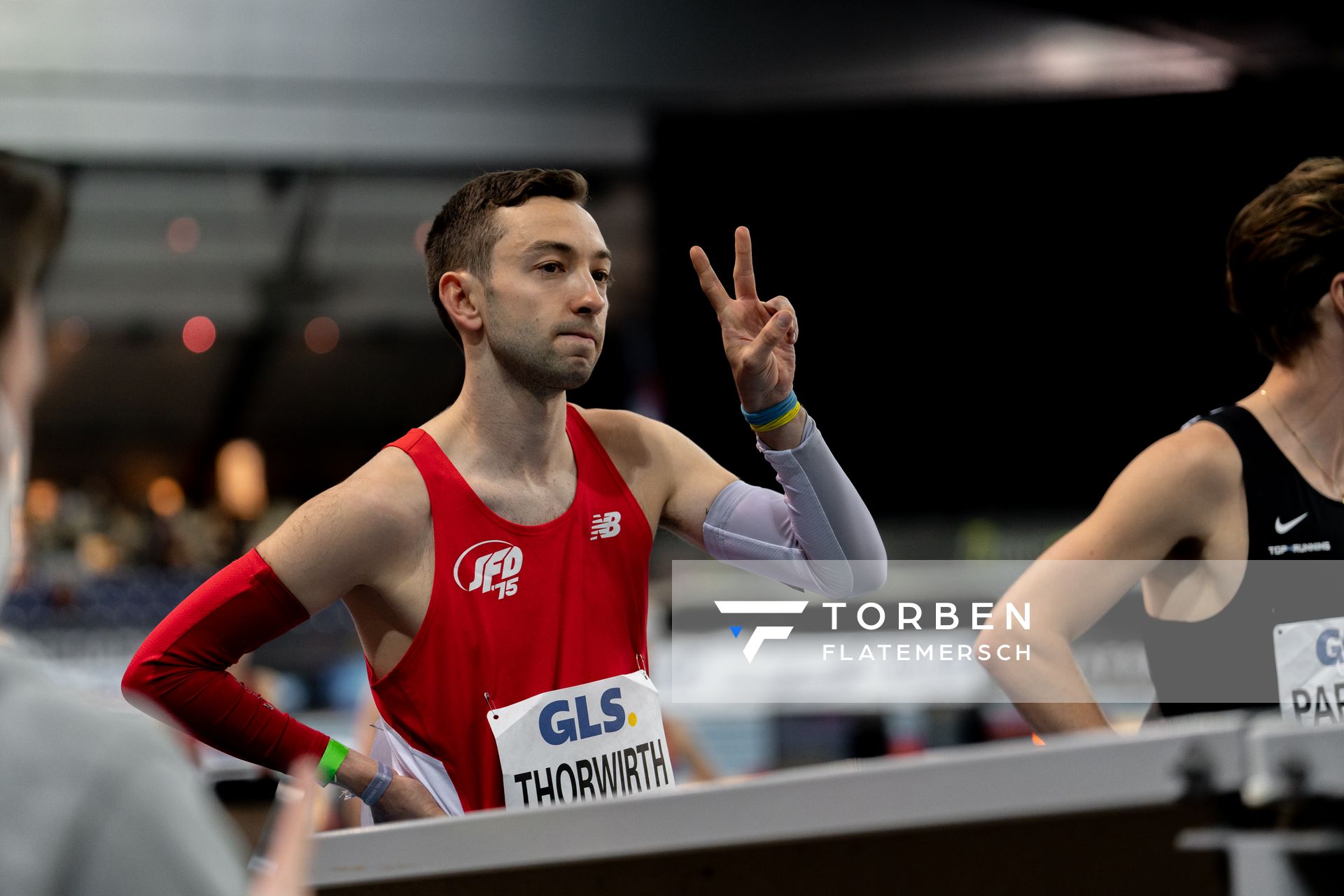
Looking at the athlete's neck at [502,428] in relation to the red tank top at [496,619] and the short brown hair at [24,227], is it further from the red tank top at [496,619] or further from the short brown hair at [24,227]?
the short brown hair at [24,227]

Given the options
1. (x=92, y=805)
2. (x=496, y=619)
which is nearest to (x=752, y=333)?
(x=496, y=619)

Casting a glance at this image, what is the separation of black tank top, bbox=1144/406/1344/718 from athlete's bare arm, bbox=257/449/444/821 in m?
1.31

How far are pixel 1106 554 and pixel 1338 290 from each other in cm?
67

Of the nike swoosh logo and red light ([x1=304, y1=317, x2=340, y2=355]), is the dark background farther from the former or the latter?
red light ([x1=304, y1=317, x2=340, y2=355])

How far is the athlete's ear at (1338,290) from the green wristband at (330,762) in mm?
1883

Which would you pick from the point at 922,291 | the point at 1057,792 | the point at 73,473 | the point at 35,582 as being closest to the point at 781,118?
the point at 922,291

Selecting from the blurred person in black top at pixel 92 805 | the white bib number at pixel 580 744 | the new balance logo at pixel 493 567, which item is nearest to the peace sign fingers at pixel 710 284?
the new balance logo at pixel 493 567

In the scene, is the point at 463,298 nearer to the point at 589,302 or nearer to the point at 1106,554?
the point at 589,302

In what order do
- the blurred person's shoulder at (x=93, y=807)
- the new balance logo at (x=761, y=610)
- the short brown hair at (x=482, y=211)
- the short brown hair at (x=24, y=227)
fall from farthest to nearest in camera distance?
the new balance logo at (x=761, y=610)
the short brown hair at (x=482, y=211)
the short brown hair at (x=24, y=227)
the blurred person's shoulder at (x=93, y=807)

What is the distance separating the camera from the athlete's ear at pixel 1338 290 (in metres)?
2.23

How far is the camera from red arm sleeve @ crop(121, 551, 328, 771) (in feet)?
6.52

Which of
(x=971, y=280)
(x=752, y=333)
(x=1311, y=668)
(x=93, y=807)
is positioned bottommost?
(x=93, y=807)

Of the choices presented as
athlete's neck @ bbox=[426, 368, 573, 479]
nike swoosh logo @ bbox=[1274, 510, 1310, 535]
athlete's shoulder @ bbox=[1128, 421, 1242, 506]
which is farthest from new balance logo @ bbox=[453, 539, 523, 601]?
nike swoosh logo @ bbox=[1274, 510, 1310, 535]

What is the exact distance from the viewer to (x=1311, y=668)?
2.14m
